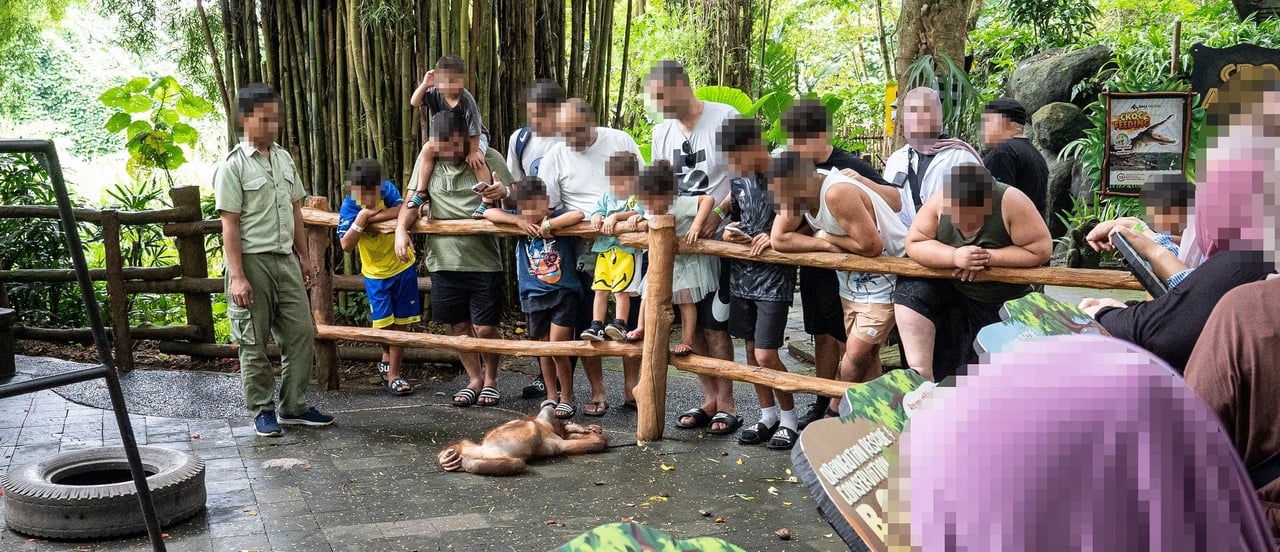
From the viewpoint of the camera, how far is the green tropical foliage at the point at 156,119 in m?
9.38

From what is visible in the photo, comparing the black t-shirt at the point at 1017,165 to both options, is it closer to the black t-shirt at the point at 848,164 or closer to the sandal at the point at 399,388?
the black t-shirt at the point at 848,164

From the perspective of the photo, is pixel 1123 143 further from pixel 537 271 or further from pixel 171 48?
pixel 171 48

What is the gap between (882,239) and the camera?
448 centimetres

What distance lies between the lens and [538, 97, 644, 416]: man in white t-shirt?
209 inches

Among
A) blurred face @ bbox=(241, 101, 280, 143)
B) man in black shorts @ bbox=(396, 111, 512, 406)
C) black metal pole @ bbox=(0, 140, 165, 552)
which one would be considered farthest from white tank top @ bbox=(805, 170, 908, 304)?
black metal pole @ bbox=(0, 140, 165, 552)

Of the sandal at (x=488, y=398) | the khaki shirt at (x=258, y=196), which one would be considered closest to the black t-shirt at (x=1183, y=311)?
the khaki shirt at (x=258, y=196)

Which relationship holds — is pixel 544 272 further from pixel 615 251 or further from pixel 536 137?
pixel 536 137

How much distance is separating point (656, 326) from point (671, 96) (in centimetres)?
113

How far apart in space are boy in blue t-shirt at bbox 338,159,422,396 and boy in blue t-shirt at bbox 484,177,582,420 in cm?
62

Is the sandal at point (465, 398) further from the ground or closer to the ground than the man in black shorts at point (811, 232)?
closer to the ground

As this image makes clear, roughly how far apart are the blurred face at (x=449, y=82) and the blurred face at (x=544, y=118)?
0.48 metres

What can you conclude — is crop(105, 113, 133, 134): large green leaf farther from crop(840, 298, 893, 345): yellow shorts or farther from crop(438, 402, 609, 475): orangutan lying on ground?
crop(840, 298, 893, 345): yellow shorts

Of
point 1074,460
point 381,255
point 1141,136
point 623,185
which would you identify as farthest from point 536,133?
point 1141,136

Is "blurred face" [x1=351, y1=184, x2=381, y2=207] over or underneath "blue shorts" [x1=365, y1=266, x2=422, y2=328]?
over
